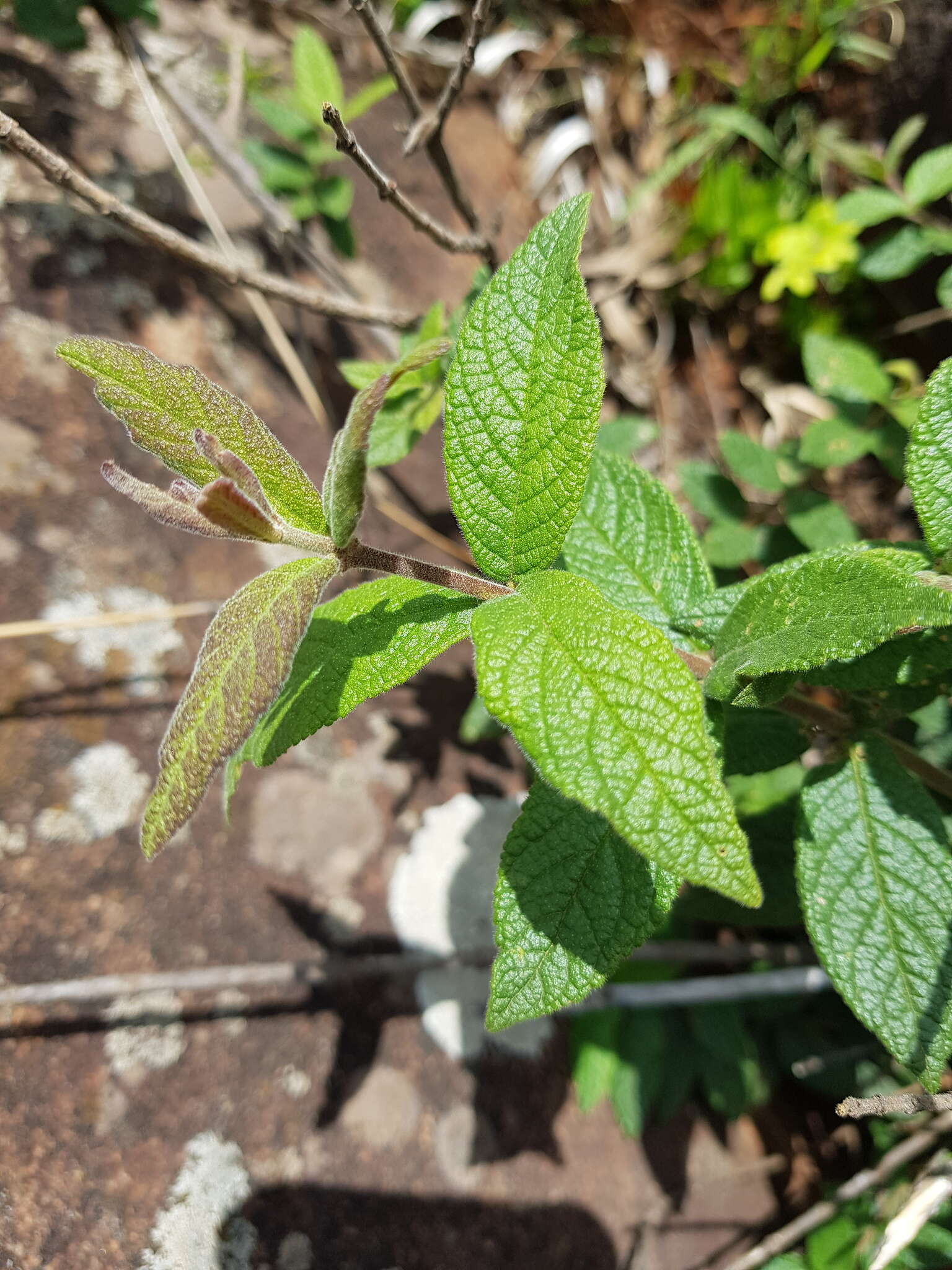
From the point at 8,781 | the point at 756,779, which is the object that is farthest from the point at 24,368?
the point at 756,779

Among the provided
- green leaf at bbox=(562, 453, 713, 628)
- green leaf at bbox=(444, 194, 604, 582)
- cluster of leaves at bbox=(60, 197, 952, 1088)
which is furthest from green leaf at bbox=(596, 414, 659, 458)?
green leaf at bbox=(444, 194, 604, 582)

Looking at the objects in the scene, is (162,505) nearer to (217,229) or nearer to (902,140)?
(217,229)

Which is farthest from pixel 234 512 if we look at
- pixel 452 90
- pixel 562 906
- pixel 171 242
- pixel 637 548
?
pixel 452 90

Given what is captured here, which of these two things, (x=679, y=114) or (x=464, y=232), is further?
(x=679, y=114)

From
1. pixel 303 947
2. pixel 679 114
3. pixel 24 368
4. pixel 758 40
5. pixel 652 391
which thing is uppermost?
pixel 758 40

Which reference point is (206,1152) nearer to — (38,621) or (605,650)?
(38,621)

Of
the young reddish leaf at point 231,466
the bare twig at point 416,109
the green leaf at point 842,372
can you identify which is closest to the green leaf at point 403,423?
the bare twig at point 416,109
